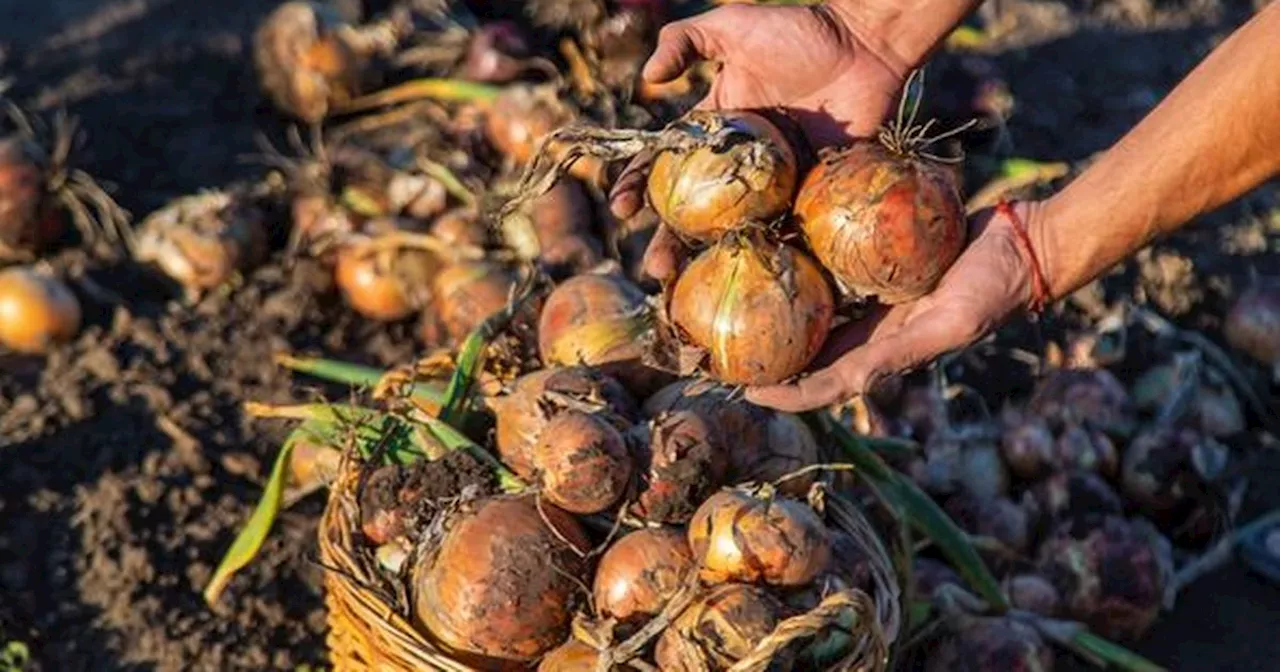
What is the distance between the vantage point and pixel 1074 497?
3182mm

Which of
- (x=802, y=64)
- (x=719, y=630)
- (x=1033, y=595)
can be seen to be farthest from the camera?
(x=1033, y=595)

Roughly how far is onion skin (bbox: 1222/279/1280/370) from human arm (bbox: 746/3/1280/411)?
5.27 feet

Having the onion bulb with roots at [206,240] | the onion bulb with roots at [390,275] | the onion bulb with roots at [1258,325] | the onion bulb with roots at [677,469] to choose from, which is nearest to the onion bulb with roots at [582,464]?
the onion bulb with roots at [677,469]

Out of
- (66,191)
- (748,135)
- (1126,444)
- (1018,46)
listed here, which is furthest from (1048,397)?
(66,191)

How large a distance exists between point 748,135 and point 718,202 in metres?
0.11

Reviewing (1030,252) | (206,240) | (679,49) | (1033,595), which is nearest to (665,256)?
(679,49)

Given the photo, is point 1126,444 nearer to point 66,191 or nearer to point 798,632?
point 798,632

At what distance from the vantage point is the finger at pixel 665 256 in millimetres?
2324

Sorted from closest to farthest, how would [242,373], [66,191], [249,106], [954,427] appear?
1. [954,427]
2. [242,373]
3. [66,191]
4. [249,106]

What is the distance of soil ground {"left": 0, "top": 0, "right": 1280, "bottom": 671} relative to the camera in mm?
3098

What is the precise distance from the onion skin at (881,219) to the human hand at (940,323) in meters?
0.04

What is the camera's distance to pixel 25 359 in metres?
3.88

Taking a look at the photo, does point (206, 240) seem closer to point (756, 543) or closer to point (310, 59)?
point (310, 59)

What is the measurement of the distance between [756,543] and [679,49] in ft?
2.50
